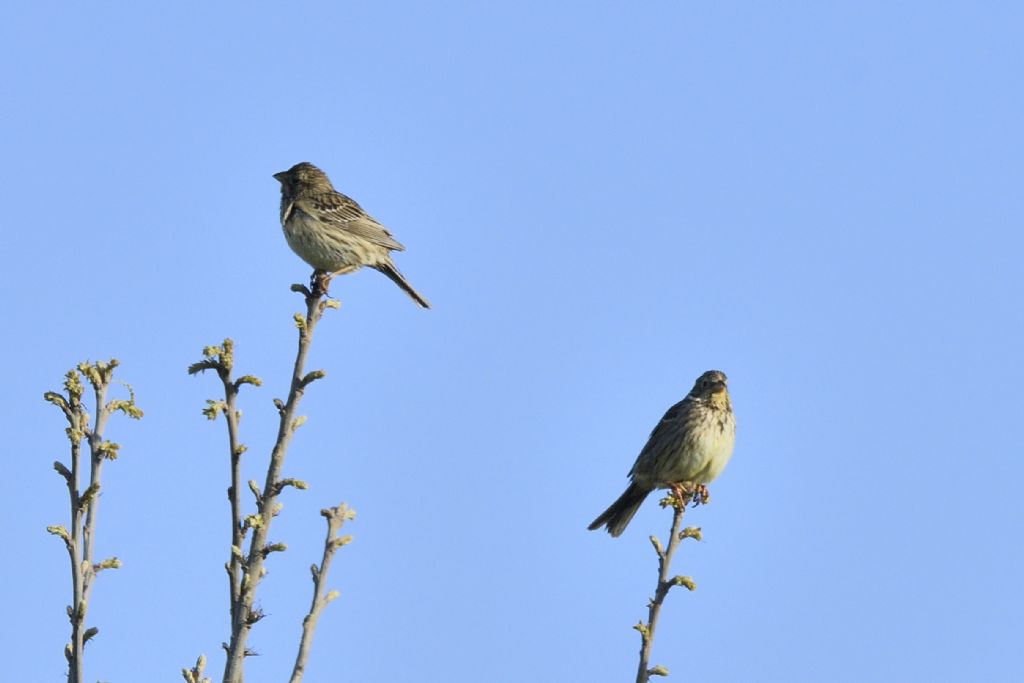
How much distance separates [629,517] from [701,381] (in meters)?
1.24

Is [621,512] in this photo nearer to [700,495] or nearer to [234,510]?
[700,495]

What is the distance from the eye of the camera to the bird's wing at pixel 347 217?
40.1 feet

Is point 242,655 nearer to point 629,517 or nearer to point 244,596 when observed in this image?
point 244,596

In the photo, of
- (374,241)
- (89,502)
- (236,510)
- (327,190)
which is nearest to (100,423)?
(89,502)

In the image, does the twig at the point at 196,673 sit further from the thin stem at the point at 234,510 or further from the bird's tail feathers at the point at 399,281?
the bird's tail feathers at the point at 399,281

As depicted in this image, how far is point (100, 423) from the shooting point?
5.12 metres

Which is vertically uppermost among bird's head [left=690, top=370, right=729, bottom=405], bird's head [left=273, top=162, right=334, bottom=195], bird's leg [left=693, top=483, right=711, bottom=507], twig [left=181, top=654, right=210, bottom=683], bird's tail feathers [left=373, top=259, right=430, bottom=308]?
bird's head [left=273, top=162, right=334, bottom=195]

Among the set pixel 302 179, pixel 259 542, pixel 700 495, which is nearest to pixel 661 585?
pixel 259 542

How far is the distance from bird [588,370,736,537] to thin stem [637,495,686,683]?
4.30 metres

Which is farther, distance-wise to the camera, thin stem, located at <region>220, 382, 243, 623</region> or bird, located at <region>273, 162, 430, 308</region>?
bird, located at <region>273, 162, 430, 308</region>

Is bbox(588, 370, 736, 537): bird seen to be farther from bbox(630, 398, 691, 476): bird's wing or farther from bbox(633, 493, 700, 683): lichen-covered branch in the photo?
bbox(633, 493, 700, 683): lichen-covered branch

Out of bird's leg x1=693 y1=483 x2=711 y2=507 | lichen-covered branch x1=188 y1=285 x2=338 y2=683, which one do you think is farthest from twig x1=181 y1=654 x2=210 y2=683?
bird's leg x1=693 y1=483 x2=711 y2=507

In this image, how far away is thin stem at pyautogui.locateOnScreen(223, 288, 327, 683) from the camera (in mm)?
4367

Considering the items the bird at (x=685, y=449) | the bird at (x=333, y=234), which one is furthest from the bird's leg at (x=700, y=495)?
the bird at (x=333, y=234)
